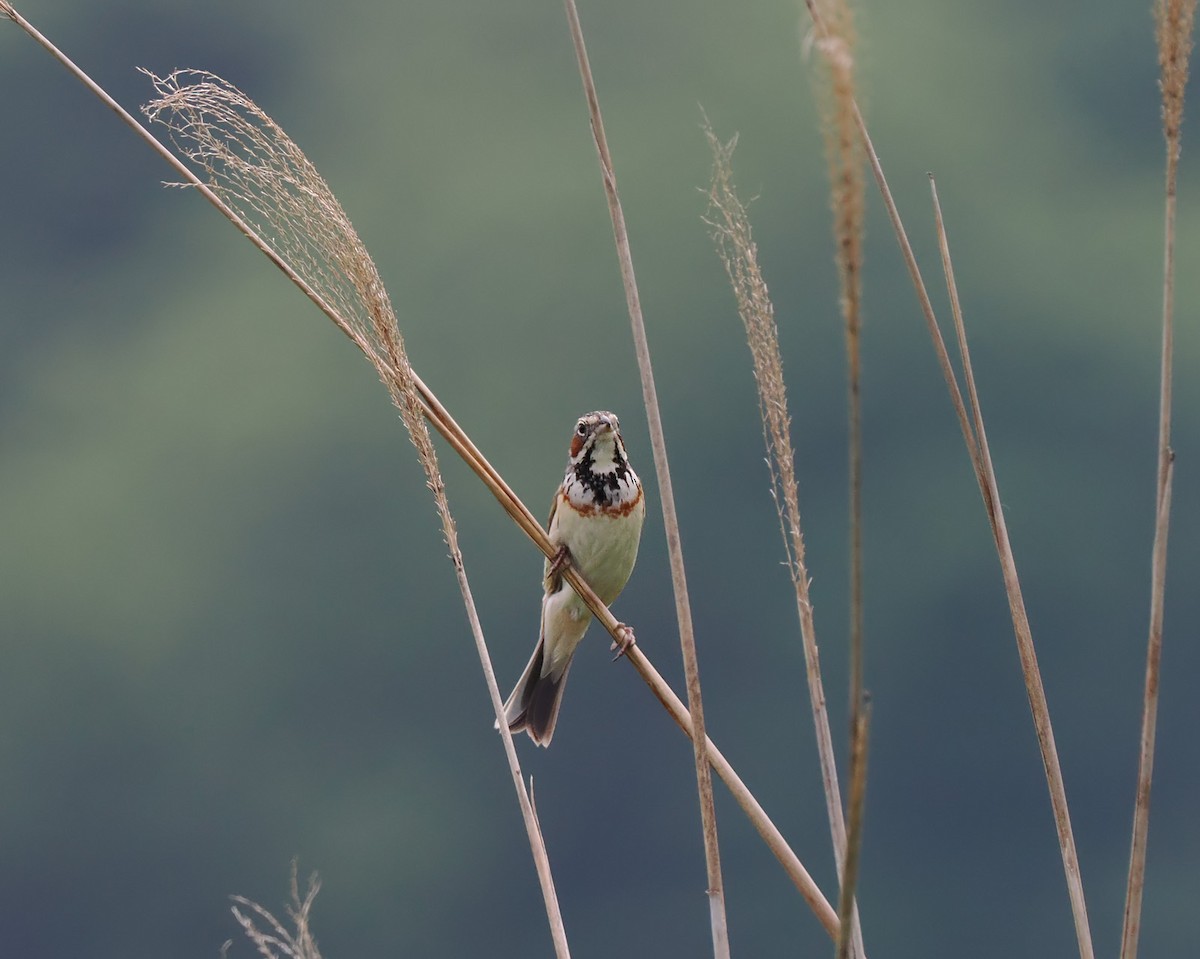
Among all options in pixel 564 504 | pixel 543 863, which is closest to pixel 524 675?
pixel 564 504

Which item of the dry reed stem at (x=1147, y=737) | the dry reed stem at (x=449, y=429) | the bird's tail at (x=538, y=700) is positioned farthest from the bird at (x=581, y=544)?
the dry reed stem at (x=1147, y=737)

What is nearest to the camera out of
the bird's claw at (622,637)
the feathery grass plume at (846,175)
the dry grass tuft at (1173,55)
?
the feathery grass plume at (846,175)

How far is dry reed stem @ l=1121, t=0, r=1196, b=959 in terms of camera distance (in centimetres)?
176

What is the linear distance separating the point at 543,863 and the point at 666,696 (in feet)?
1.19

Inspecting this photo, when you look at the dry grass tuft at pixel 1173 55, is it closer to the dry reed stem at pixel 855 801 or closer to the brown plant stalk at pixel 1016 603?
the brown plant stalk at pixel 1016 603

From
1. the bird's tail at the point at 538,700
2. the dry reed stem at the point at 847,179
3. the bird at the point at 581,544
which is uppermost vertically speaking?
the dry reed stem at the point at 847,179

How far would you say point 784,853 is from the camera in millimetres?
1948

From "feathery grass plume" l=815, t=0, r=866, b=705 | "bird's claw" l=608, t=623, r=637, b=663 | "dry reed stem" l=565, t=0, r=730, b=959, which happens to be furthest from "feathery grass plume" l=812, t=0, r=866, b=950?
"bird's claw" l=608, t=623, r=637, b=663

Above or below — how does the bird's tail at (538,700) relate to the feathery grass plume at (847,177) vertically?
below

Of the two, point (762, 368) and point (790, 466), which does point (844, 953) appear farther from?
point (762, 368)

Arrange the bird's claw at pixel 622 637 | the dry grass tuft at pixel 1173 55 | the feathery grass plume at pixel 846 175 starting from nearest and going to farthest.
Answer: the feathery grass plume at pixel 846 175
the dry grass tuft at pixel 1173 55
the bird's claw at pixel 622 637

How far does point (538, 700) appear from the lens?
3961 millimetres

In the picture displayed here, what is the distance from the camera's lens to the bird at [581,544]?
142 inches

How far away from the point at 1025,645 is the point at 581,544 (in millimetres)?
1690
